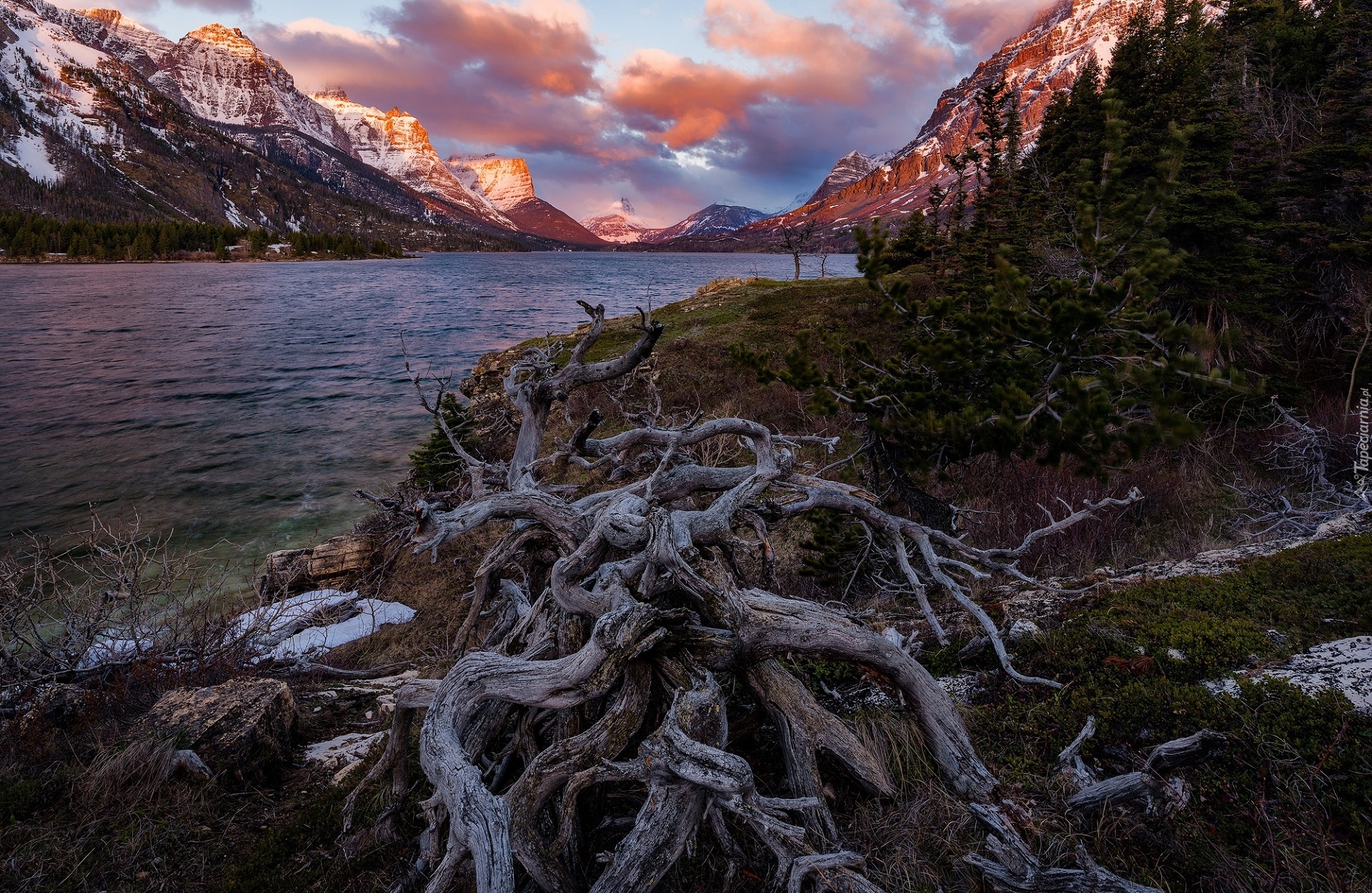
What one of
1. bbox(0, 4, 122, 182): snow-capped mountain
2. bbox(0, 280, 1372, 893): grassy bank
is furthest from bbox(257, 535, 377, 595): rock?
bbox(0, 4, 122, 182): snow-capped mountain

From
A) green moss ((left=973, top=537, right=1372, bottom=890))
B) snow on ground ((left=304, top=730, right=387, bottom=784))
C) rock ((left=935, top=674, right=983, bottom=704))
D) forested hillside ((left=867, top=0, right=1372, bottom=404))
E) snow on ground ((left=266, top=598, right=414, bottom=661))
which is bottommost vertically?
snow on ground ((left=266, top=598, right=414, bottom=661))

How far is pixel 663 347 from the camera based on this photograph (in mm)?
18562

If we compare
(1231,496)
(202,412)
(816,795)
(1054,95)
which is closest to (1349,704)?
(816,795)

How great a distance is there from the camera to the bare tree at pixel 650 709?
2.64 meters

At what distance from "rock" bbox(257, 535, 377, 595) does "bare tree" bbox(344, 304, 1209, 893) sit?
28.0 ft

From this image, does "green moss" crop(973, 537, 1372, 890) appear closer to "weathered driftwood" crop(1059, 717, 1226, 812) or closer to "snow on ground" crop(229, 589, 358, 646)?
"weathered driftwood" crop(1059, 717, 1226, 812)

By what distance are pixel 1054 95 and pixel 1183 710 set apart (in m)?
35.8

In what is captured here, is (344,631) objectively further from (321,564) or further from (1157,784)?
(1157,784)

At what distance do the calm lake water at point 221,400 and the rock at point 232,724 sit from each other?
12.4 feet

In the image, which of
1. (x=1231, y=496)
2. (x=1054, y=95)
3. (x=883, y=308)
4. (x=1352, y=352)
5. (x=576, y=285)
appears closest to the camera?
(x=883, y=308)

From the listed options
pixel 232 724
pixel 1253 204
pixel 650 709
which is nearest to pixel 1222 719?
pixel 650 709

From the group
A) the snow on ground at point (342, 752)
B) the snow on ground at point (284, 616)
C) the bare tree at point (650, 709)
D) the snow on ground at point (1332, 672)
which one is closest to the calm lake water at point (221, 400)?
the snow on ground at point (284, 616)

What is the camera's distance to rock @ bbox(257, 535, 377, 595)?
36.6 ft

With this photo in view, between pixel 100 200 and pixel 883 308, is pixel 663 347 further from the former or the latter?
pixel 100 200
